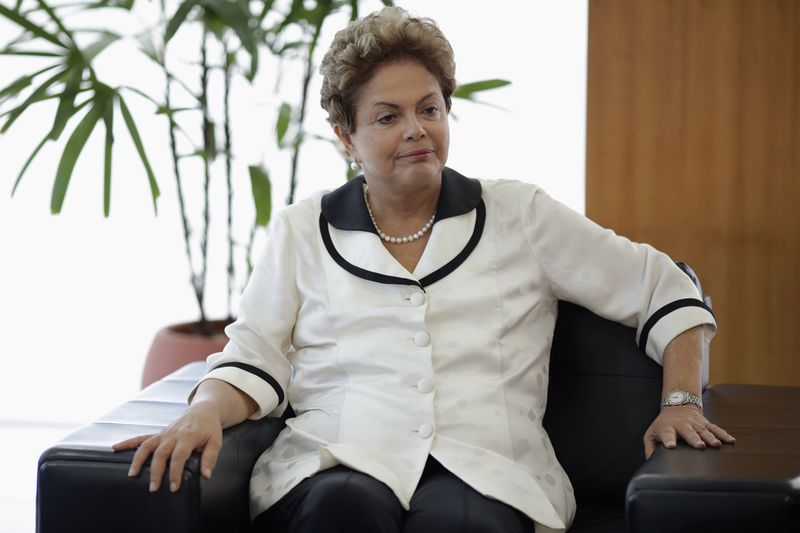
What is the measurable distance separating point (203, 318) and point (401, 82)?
5.31ft

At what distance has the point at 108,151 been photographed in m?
2.82

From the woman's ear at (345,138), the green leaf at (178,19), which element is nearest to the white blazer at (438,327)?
the woman's ear at (345,138)

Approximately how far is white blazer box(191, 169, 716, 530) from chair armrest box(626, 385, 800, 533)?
333mm

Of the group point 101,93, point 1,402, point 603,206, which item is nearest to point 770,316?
point 603,206

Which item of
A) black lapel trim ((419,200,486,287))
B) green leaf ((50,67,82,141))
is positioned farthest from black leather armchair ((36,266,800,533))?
green leaf ((50,67,82,141))

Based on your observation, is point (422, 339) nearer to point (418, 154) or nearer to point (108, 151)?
point (418, 154)

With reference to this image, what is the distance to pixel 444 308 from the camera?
2.05m

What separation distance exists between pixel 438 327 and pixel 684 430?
0.52m

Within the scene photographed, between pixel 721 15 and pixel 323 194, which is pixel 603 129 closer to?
pixel 721 15

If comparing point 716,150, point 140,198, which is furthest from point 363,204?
point 140,198

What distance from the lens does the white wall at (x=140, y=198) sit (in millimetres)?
3775

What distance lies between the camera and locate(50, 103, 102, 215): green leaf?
8.78ft

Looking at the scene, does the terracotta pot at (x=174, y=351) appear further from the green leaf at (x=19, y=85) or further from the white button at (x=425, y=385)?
the white button at (x=425, y=385)

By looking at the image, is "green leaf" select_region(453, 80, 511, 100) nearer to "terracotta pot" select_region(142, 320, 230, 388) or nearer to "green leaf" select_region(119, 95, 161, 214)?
"green leaf" select_region(119, 95, 161, 214)
